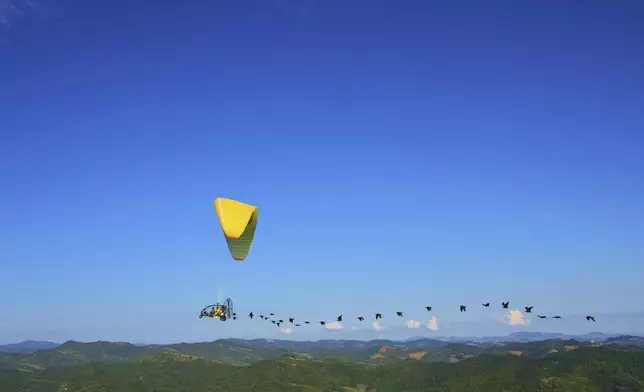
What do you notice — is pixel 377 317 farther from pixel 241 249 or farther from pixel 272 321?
pixel 272 321

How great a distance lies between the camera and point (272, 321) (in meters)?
96.1

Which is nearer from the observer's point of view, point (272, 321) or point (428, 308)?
point (428, 308)

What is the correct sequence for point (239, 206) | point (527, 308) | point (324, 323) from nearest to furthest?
point (527, 308) → point (239, 206) → point (324, 323)

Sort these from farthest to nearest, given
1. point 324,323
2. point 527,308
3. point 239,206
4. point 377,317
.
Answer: point 324,323 < point 377,317 < point 239,206 < point 527,308

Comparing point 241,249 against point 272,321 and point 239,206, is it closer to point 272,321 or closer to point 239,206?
point 239,206

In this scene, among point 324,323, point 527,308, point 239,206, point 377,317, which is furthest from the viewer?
point 324,323

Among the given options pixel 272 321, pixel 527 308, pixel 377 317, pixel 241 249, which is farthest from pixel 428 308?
pixel 272 321

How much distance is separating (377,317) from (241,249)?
18.7 metres

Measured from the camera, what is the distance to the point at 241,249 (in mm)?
65938

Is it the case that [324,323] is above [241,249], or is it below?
below

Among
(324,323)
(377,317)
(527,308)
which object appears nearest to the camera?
(527,308)

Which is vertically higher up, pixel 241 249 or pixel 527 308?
pixel 241 249

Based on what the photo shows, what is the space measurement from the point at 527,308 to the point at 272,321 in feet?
170

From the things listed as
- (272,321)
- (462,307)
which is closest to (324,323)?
(272,321)
